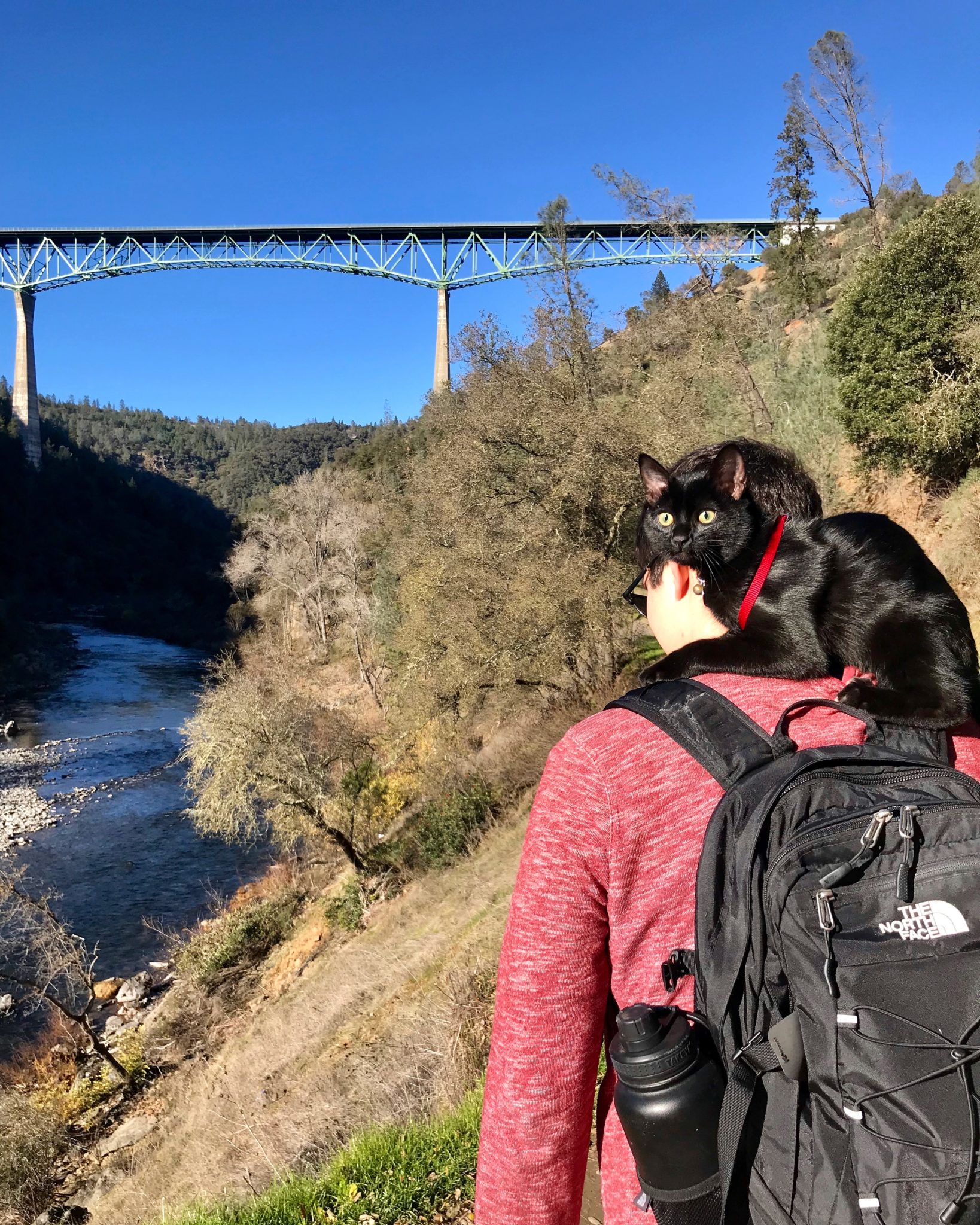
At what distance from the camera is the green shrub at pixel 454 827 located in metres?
15.9

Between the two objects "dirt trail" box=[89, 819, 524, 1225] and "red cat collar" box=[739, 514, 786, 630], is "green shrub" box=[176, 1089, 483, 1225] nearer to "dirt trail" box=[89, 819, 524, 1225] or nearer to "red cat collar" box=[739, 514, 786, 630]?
"dirt trail" box=[89, 819, 524, 1225]

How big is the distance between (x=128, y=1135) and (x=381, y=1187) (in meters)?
10.1

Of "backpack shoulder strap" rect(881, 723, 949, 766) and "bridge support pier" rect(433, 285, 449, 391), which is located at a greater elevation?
"bridge support pier" rect(433, 285, 449, 391)

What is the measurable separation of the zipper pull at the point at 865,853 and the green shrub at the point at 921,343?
45.9 ft

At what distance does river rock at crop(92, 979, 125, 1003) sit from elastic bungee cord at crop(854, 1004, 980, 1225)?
18.2 metres

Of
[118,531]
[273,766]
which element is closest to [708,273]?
[273,766]

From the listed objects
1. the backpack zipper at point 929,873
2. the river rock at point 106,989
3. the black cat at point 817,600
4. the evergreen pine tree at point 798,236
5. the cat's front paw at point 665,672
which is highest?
the evergreen pine tree at point 798,236

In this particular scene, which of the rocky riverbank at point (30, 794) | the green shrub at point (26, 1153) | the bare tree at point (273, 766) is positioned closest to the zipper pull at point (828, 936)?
the green shrub at point (26, 1153)

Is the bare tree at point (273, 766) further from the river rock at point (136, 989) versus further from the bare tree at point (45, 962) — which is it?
the bare tree at point (45, 962)

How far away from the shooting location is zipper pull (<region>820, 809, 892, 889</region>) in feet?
3.16

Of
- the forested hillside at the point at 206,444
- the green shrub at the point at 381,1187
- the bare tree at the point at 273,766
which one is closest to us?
the green shrub at the point at 381,1187

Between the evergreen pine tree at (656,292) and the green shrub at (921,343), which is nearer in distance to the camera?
the green shrub at (921,343)

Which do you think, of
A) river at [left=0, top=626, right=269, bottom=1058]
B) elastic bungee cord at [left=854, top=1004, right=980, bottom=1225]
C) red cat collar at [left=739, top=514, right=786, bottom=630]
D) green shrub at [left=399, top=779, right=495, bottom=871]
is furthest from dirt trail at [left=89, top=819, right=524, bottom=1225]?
red cat collar at [left=739, top=514, right=786, bottom=630]

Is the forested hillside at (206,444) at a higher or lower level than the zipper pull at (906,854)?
higher
